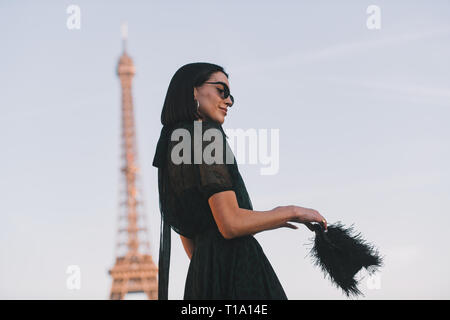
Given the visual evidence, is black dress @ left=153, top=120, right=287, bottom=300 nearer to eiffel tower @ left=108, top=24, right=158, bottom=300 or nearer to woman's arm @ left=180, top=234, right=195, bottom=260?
woman's arm @ left=180, top=234, right=195, bottom=260

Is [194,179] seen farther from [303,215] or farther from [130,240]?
[130,240]

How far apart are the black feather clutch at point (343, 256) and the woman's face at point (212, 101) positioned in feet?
2.54

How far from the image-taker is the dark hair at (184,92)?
4098 millimetres

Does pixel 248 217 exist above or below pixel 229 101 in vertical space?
below

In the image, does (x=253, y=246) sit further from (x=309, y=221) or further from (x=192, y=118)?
(x=192, y=118)

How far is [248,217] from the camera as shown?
371 centimetres

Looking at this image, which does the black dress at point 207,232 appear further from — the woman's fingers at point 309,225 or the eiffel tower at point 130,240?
the eiffel tower at point 130,240

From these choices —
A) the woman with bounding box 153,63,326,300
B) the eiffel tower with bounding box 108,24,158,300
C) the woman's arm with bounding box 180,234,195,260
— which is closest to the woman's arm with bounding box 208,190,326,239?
the woman with bounding box 153,63,326,300

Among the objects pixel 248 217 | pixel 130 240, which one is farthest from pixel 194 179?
pixel 130 240

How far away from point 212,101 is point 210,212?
0.58m

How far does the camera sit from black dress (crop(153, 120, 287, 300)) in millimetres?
3789

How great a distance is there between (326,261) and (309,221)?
367mm
